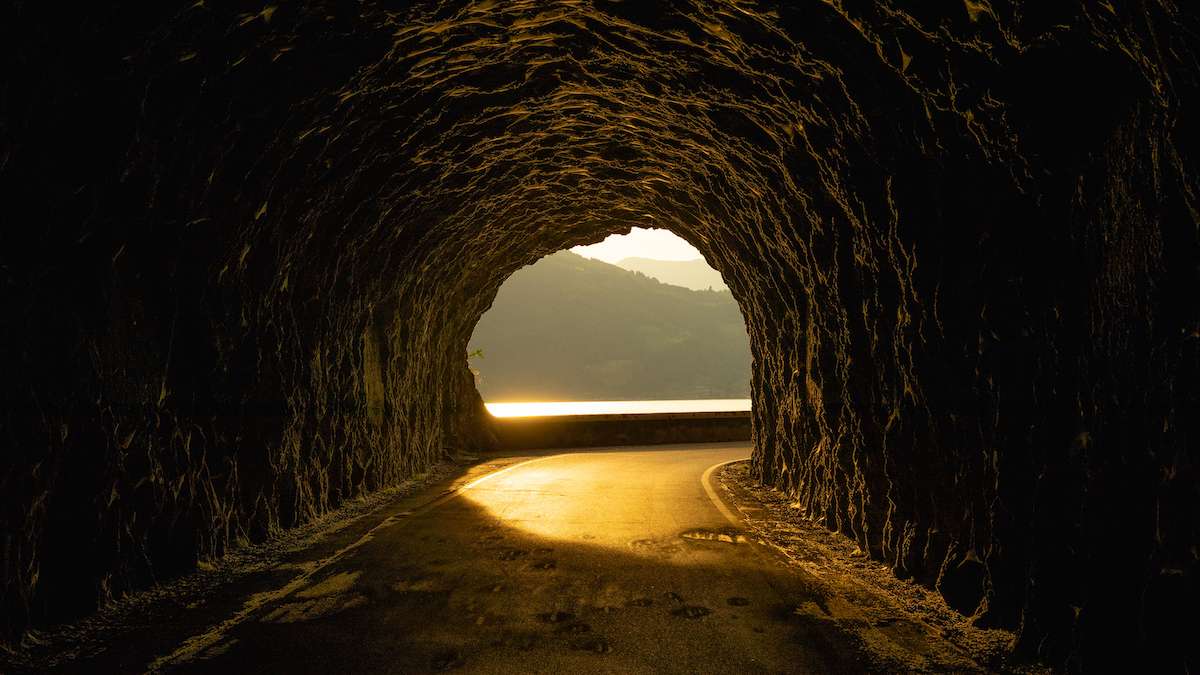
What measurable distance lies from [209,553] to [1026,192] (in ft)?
27.2

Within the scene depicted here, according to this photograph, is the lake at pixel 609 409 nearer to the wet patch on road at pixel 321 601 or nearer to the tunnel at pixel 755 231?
the tunnel at pixel 755 231

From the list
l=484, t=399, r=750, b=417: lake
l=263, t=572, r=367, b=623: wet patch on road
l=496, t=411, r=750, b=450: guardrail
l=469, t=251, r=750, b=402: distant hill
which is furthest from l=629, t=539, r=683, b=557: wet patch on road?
l=469, t=251, r=750, b=402: distant hill

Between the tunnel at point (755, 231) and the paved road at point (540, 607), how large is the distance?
4.71 ft

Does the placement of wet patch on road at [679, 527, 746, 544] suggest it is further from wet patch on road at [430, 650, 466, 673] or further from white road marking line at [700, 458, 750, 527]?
wet patch on road at [430, 650, 466, 673]

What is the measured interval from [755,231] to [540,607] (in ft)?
23.9

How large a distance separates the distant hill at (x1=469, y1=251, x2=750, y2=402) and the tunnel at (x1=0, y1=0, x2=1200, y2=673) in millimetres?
148374

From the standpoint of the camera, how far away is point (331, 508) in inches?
408

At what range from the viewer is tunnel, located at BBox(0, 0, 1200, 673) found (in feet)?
12.4

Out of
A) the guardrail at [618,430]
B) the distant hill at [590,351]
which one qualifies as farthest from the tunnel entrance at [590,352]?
the guardrail at [618,430]

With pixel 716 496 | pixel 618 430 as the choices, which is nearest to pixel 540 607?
pixel 716 496

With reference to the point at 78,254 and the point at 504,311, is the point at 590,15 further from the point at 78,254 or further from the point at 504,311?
the point at 504,311

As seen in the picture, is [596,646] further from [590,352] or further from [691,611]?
[590,352]

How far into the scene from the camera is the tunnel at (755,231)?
3.78 m

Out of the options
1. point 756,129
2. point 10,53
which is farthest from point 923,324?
point 10,53
